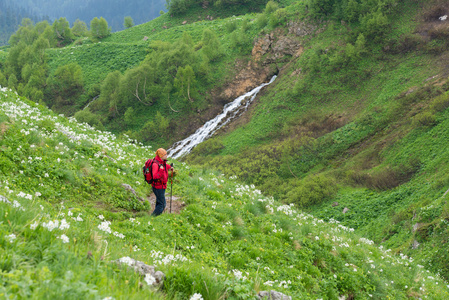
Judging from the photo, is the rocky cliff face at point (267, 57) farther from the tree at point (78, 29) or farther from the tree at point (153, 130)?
the tree at point (78, 29)

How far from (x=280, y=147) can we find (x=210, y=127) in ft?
51.5

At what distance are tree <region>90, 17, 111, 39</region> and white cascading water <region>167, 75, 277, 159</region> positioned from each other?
60.9m

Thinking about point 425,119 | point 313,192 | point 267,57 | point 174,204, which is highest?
point 267,57

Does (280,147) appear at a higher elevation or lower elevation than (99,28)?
lower

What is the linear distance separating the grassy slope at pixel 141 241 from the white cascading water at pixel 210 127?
32905 mm

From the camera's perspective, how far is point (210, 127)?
48.0 m

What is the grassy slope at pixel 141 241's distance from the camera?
331 centimetres

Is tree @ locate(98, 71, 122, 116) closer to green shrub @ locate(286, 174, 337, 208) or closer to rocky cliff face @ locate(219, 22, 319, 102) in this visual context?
rocky cliff face @ locate(219, 22, 319, 102)

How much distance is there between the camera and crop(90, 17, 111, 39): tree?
288ft

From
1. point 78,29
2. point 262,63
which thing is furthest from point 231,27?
point 78,29

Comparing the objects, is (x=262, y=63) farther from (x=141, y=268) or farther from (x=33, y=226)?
(x=33, y=226)

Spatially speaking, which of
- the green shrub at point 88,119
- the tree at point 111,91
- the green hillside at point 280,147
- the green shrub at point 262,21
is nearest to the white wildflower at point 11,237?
the green hillside at point 280,147

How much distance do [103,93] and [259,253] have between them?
5309cm

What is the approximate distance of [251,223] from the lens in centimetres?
979
